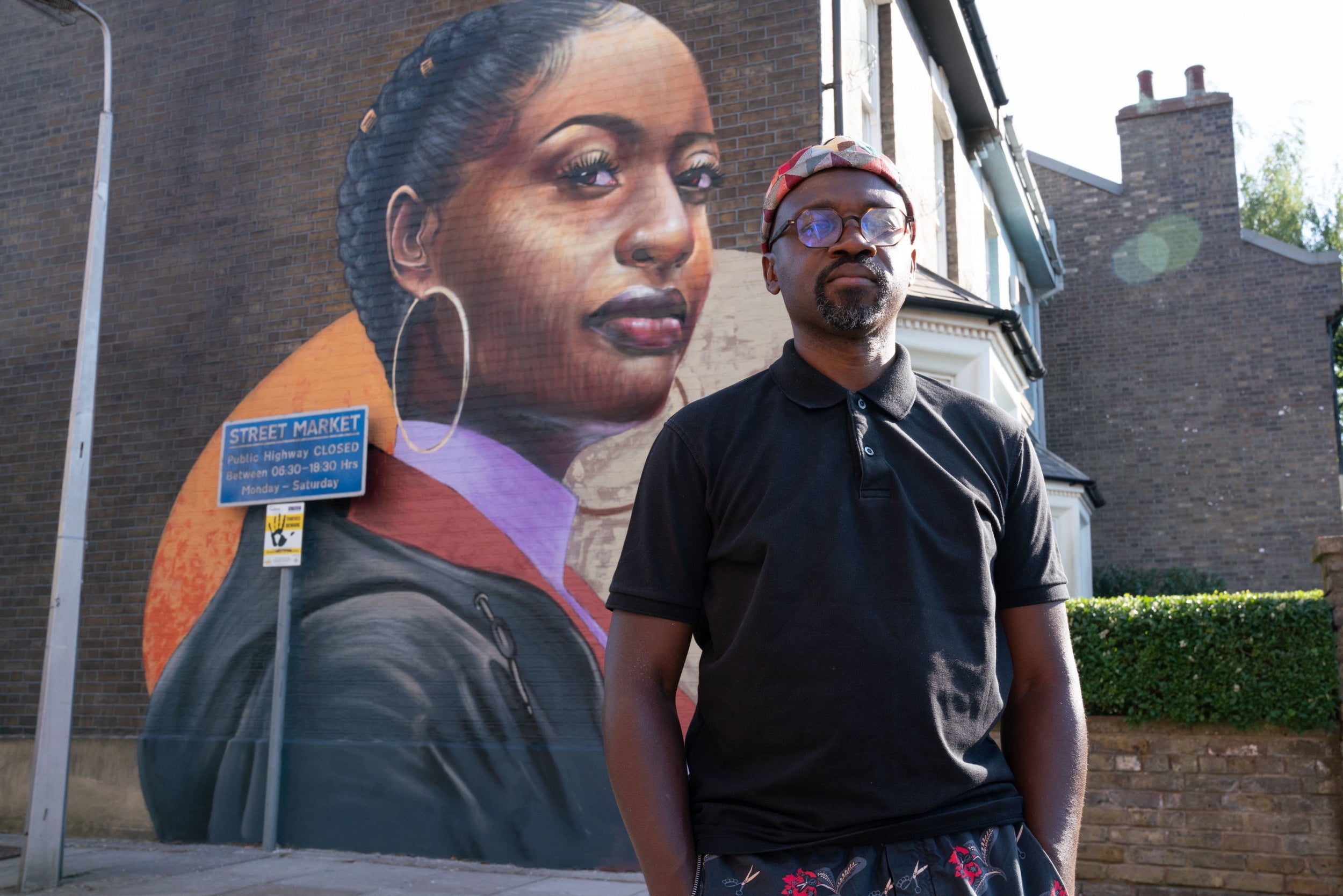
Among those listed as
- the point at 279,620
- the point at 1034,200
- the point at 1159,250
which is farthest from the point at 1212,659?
the point at 1159,250

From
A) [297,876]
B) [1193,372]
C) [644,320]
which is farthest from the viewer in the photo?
[1193,372]

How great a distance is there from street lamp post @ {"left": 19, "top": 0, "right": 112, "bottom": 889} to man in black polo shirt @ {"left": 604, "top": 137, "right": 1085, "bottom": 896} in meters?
6.94

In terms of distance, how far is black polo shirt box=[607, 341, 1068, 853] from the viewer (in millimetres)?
1774

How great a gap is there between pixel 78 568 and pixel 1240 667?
7660 mm

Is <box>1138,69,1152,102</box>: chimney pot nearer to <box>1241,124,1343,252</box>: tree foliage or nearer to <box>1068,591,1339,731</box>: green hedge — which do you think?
<box>1241,124,1343,252</box>: tree foliage

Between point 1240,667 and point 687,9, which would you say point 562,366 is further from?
point 1240,667

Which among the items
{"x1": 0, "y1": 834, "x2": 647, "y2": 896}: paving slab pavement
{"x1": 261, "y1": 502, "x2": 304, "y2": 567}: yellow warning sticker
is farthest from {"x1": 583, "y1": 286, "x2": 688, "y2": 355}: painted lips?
{"x1": 0, "y1": 834, "x2": 647, "y2": 896}: paving slab pavement

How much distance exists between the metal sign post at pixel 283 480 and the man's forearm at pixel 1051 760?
760cm

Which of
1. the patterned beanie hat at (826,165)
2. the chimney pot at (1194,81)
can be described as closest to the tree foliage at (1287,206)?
the chimney pot at (1194,81)

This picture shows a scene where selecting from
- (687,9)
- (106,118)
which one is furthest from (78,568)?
(687,9)

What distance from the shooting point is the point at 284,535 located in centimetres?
888

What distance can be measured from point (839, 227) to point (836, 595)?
713mm

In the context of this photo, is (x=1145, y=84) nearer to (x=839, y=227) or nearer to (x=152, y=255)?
(x=152, y=255)

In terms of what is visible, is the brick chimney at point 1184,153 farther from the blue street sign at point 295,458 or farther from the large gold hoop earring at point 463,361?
the blue street sign at point 295,458
